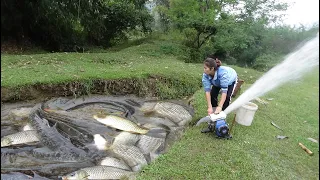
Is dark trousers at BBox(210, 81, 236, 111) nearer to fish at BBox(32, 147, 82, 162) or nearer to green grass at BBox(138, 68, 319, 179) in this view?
green grass at BBox(138, 68, 319, 179)

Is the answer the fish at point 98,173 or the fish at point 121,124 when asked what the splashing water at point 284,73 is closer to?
the fish at point 121,124

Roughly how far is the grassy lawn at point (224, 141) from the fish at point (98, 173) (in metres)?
Answer: 0.27

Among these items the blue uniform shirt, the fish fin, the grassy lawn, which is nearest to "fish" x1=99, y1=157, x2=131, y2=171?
the grassy lawn

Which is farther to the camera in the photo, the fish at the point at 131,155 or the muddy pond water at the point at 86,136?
the fish at the point at 131,155

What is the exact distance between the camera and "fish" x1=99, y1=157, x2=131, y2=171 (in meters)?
4.04

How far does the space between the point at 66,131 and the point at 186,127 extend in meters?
2.34

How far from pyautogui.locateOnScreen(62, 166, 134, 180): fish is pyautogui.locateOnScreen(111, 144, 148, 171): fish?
0.79 feet

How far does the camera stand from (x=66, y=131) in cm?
507

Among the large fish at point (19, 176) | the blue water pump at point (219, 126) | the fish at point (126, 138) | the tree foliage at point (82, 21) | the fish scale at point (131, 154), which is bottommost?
the large fish at point (19, 176)

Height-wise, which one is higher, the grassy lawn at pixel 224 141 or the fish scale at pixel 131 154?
the grassy lawn at pixel 224 141

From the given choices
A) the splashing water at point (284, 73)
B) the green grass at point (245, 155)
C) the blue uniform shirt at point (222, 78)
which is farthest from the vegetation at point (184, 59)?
the blue uniform shirt at point (222, 78)

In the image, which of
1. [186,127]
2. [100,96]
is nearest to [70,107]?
[100,96]

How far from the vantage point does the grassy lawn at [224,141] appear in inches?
158

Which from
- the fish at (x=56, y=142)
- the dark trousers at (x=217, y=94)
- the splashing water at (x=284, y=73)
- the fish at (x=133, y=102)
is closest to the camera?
the splashing water at (x=284, y=73)
